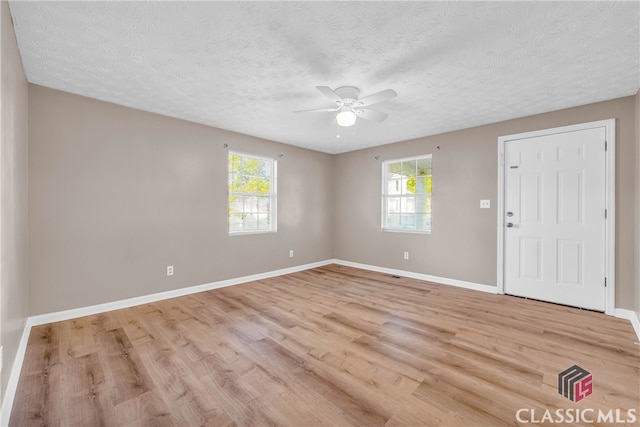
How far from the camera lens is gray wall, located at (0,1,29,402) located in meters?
1.64

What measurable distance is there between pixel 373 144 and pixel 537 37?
3286 millimetres

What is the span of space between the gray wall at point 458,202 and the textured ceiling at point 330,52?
0.42 m

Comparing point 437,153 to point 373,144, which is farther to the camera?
point 373,144

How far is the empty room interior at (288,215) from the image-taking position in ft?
5.75

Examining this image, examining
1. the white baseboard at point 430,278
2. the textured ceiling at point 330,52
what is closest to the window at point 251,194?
the textured ceiling at point 330,52

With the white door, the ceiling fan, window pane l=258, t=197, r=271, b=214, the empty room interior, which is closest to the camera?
the empty room interior

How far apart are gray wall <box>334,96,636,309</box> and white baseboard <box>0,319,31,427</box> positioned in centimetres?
473

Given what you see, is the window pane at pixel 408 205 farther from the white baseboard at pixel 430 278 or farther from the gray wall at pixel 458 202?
the white baseboard at pixel 430 278

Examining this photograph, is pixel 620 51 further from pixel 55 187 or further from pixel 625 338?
pixel 55 187

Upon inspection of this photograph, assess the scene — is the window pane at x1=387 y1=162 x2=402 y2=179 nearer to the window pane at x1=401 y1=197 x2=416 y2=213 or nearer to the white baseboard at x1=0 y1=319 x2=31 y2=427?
the window pane at x1=401 y1=197 x2=416 y2=213

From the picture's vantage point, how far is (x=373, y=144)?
17.2 ft

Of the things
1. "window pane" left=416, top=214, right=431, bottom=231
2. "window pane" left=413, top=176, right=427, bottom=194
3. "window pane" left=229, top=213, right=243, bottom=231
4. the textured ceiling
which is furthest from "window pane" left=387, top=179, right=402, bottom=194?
"window pane" left=229, top=213, right=243, bottom=231

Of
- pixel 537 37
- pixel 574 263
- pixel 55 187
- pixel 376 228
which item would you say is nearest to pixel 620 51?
pixel 537 37

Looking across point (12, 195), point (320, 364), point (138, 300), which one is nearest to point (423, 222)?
point (320, 364)
